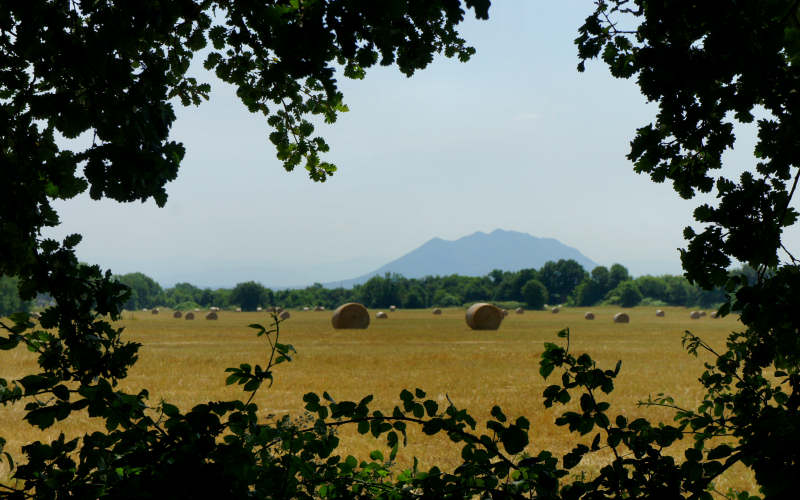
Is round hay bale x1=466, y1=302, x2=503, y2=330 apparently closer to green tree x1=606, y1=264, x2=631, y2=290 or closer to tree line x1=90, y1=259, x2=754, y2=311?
tree line x1=90, y1=259, x2=754, y2=311

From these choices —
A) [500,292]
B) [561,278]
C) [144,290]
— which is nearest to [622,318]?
[500,292]

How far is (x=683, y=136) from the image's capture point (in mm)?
2820

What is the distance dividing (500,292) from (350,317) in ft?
317

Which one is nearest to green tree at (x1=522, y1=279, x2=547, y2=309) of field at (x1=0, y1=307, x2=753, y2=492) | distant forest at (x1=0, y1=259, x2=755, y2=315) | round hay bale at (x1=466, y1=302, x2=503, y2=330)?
distant forest at (x1=0, y1=259, x2=755, y2=315)

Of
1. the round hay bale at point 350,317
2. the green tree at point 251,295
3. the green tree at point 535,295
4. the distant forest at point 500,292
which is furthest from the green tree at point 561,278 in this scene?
the round hay bale at point 350,317

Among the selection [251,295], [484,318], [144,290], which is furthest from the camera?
[144,290]

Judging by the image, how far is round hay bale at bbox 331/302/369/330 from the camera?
147 ft

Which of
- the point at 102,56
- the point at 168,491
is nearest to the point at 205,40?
the point at 102,56

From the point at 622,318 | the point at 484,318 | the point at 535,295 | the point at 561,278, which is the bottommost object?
the point at 622,318

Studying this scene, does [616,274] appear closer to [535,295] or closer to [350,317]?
[535,295]

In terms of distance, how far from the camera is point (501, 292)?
138 m

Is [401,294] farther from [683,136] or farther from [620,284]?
[683,136]

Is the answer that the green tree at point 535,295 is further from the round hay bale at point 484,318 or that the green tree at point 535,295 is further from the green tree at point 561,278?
the round hay bale at point 484,318

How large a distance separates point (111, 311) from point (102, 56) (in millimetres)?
1205
